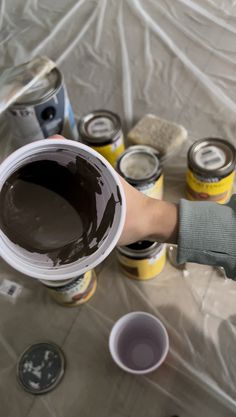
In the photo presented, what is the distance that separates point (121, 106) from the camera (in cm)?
117

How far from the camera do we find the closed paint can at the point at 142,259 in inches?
30.3

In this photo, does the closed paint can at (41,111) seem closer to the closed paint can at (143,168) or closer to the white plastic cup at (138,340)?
the closed paint can at (143,168)

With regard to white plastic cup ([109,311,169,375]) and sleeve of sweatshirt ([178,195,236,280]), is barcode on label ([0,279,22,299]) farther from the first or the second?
sleeve of sweatshirt ([178,195,236,280])

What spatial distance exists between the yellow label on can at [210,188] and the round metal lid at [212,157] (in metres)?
0.02

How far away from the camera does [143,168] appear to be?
0.86 m

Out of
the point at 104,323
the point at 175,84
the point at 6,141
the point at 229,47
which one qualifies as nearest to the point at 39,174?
the point at 104,323

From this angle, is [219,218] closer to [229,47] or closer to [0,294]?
[0,294]

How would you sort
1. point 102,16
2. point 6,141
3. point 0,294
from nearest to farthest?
point 0,294, point 6,141, point 102,16

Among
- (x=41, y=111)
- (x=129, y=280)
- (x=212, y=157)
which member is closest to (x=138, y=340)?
(x=129, y=280)

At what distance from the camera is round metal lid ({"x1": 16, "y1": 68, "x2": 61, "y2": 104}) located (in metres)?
0.89

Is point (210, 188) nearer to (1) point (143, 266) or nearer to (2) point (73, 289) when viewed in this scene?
(1) point (143, 266)

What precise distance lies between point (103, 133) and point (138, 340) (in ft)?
1.54

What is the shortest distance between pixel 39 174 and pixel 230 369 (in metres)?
0.50

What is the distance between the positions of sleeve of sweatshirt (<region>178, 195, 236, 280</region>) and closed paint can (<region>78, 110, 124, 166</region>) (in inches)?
14.5
